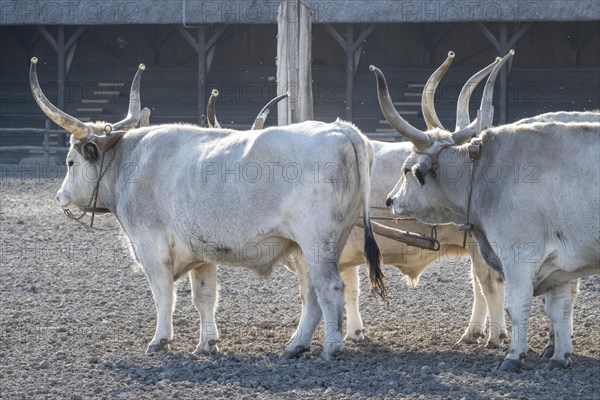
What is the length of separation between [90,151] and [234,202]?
171cm

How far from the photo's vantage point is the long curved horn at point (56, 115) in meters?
9.20

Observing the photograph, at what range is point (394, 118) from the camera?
7.96 m

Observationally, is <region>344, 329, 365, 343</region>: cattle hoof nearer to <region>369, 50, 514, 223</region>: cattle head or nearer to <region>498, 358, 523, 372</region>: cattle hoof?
<region>369, 50, 514, 223</region>: cattle head

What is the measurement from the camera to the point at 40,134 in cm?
2895

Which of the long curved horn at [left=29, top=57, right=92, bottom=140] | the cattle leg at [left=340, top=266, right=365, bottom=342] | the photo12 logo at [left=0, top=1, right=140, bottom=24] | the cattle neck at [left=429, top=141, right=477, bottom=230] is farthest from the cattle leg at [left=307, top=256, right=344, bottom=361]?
the photo12 logo at [left=0, top=1, right=140, bottom=24]

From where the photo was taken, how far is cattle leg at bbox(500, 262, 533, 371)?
24.7 ft

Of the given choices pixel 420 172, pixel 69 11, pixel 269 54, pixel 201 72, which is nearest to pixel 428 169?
pixel 420 172

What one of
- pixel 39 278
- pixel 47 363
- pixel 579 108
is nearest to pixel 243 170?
pixel 47 363

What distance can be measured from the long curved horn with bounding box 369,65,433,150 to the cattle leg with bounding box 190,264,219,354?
2.04 meters

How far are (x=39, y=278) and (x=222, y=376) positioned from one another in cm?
464

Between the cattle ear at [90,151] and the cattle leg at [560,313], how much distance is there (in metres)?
3.84

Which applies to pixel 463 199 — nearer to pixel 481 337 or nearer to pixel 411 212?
pixel 411 212

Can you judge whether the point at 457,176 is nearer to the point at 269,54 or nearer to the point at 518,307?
the point at 518,307

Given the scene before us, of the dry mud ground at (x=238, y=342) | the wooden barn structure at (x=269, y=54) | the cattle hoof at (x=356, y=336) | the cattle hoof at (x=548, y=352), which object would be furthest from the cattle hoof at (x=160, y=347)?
the wooden barn structure at (x=269, y=54)
